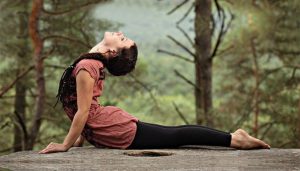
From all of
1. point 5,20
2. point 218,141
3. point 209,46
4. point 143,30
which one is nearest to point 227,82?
point 5,20

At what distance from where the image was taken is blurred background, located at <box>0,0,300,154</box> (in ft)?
26.4

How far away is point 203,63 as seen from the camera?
858 centimetres

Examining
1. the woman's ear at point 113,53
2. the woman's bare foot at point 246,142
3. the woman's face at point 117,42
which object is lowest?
the woman's bare foot at point 246,142

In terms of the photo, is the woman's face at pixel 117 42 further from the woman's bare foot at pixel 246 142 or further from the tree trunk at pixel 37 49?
the tree trunk at pixel 37 49

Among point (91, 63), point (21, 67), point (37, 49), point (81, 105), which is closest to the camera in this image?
point (81, 105)

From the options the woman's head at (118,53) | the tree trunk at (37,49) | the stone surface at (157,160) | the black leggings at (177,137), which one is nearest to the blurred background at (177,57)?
the tree trunk at (37,49)

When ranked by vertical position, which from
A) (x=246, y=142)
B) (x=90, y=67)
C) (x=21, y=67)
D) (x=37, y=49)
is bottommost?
(x=246, y=142)

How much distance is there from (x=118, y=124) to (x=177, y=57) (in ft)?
25.6

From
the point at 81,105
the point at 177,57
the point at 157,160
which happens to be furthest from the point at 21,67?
the point at 157,160

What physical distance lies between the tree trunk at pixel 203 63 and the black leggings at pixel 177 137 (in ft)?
13.4

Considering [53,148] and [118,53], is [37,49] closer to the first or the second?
[118,53]

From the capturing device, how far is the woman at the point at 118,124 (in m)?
4.09

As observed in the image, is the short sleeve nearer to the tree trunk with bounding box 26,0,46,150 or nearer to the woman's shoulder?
the woman's shoulder

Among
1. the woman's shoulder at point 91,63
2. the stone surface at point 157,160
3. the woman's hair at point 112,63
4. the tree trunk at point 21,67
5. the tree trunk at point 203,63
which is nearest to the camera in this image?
the stone surface at point 157,160
